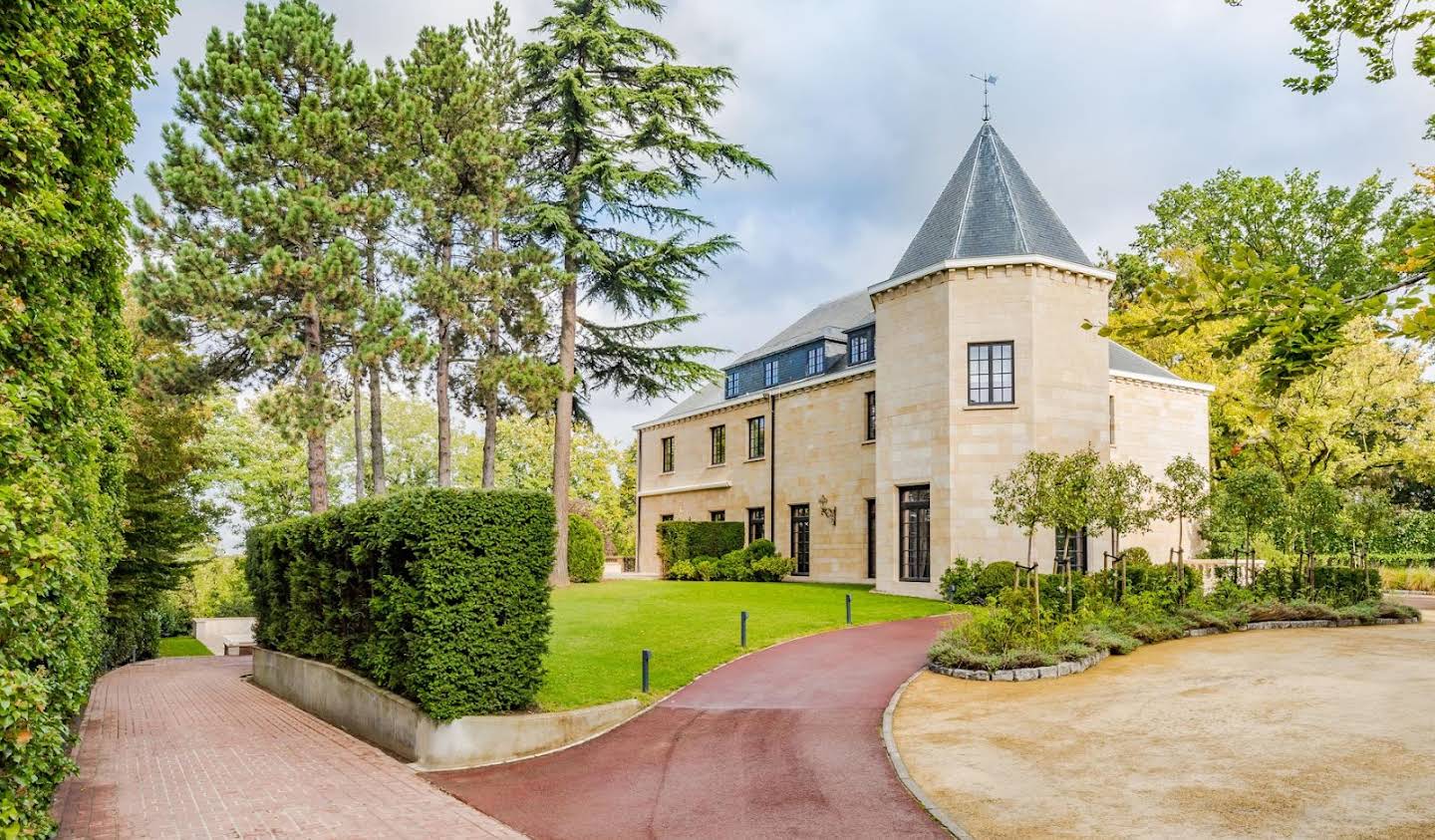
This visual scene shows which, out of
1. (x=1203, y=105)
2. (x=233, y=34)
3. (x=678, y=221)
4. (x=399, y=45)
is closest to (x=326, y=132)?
(x=233, y=34)

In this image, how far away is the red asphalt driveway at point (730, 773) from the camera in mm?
8078

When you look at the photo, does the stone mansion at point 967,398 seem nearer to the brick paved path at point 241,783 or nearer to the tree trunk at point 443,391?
the tree trunk at point 443,391

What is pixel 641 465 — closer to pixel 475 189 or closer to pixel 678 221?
pixel 678 221

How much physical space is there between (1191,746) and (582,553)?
22.3 meters

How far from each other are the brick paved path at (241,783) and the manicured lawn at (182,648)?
15.4 m

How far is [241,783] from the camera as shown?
988 cm

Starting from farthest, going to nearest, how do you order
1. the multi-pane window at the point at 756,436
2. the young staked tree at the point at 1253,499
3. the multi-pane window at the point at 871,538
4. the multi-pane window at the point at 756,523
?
1. the multi-pane window at the point at 756,436
2. the multi-pane window at the point at 756,523
3. the multi-pane window at the point at 871,538
4. the young staked tree at the point at 1253,499

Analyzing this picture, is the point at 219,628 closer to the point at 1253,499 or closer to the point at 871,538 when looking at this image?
the point at 871,538

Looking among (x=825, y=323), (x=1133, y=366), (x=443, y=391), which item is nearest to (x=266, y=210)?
(x=443, y=391)

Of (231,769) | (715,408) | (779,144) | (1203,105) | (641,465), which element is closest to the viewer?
(231,769)

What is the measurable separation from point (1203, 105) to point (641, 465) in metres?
30.5

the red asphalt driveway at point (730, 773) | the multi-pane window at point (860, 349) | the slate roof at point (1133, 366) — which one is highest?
the multi-pane window at point (860, 349)

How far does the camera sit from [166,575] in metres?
23.8

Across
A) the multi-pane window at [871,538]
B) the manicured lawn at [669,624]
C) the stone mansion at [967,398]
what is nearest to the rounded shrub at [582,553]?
the manicured lawn at [669,624]
